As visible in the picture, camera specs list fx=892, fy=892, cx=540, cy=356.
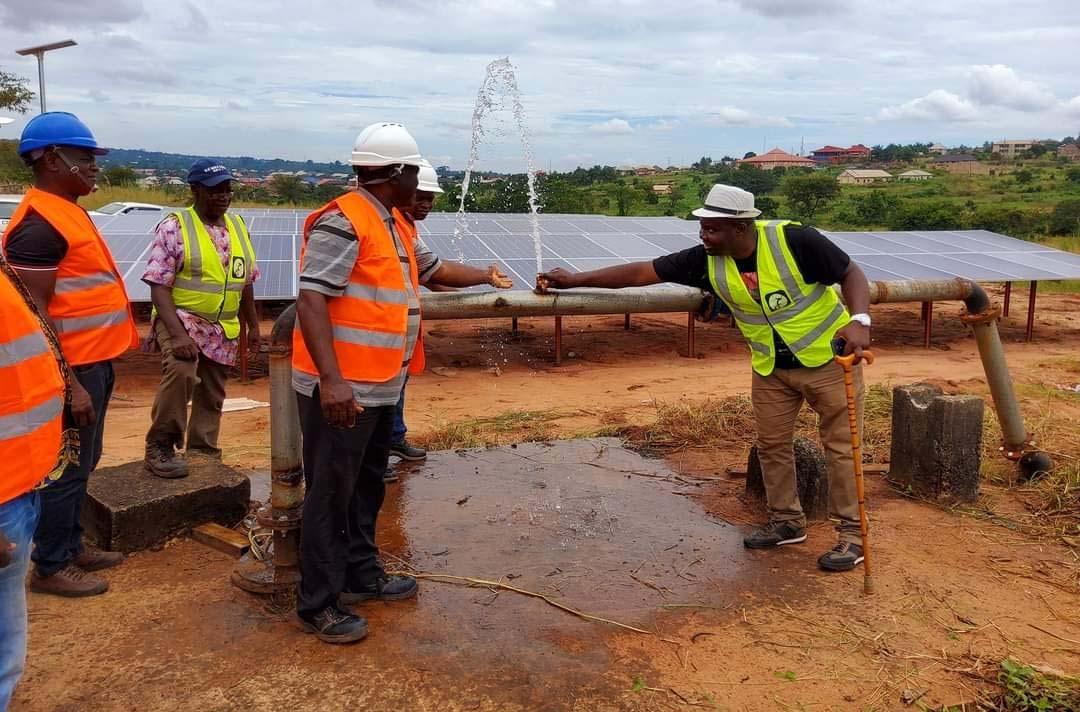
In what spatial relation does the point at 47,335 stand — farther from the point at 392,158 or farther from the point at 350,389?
the point at 392,158

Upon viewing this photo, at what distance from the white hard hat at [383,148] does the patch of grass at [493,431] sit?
10.1 feet

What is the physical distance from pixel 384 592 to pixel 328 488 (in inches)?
24.8

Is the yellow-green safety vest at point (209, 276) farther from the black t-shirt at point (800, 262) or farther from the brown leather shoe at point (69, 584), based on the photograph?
the black t-shirt at point (800, 262)

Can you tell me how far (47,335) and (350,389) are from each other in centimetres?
97

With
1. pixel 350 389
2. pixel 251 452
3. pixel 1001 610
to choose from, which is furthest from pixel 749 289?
pixel 251 452

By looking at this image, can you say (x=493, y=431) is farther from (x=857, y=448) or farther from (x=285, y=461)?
(x=857, y=448)

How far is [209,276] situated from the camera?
464 centimetres

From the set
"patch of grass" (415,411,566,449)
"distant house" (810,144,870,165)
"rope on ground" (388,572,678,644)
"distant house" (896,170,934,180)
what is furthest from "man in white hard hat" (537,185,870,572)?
"distant house" (810,144,870,165)

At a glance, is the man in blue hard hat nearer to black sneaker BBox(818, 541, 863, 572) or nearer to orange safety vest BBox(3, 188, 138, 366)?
orange safety vest BBox(3, 188, 138, 366)

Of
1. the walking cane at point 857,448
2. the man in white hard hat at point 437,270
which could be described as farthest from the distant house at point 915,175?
the walking cane at point 857,448

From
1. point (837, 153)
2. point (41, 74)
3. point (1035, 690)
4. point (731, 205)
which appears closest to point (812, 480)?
point (731, 205)

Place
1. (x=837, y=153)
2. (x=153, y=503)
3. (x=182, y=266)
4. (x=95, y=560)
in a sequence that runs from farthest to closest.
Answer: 1. (x=837, y=153)
2. (x=182, y=266)
3. (x=153, y=503)
4. (x=95, y=560)

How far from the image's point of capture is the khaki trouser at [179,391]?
4551mm

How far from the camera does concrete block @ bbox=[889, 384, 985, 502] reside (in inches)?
193
